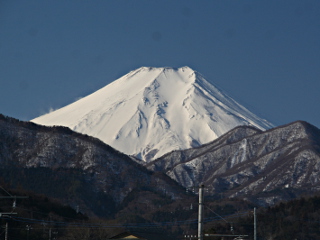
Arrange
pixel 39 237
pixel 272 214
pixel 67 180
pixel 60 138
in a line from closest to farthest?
pixel 39 237
pixel 272 214
pixel 67 180
pixel 60 138

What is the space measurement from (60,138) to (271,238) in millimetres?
108291

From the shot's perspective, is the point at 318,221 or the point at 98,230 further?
the point at 318,221

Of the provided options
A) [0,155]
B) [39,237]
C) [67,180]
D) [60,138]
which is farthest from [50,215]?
[60,138]

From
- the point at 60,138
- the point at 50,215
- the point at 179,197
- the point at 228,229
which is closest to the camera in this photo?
the point at 50,215

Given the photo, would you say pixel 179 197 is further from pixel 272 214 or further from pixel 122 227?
pixel 122 227

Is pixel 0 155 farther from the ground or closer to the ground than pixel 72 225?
farther from the ground

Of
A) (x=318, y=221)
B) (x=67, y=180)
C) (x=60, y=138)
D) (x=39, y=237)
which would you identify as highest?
(x=60, y=138)

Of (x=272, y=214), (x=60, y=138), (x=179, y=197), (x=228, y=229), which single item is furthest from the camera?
(x=60, y=138)

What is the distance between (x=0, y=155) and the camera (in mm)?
176250

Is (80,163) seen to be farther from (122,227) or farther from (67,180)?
(122,227)

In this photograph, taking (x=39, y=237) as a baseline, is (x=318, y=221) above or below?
above

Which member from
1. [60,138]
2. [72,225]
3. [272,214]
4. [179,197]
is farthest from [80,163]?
[72,225]

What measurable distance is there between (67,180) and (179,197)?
95.1 feet

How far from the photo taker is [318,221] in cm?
11631
